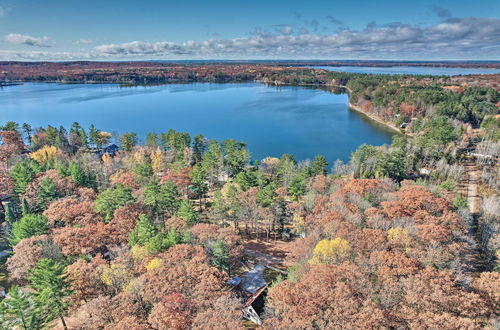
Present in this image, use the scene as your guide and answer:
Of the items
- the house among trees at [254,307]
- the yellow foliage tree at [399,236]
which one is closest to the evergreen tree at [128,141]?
the house among trees at [254,307]

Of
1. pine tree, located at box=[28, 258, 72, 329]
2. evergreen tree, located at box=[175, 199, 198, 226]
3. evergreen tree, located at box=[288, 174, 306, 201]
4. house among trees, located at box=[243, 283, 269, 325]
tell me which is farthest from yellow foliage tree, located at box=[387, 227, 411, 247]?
pine tree, located at box=[28, 258, 72, 329]

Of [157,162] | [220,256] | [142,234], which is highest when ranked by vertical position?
[157,162]

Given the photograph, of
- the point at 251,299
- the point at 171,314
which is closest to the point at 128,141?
the point at 251,299

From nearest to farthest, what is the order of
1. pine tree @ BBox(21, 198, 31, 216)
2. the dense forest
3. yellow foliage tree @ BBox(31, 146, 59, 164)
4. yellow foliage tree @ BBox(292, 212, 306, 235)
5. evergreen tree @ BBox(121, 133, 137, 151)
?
the dense forest → yellow foliage tree @ BBox(292, 212, 306, 235) → pine tree @ BBox(21, 198, 31, 216) → yellow foliage tree @ BBox(31, 146, 59, 164) → evergreen tree @ BBox(121, 133, 137, 151)

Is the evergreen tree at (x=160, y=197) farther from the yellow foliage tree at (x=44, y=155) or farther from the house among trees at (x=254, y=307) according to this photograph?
the yellow foliage tree at (x=44, y=155)

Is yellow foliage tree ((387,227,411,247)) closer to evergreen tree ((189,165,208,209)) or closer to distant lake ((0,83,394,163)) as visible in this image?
evergreen tree ((189,165,208,209))

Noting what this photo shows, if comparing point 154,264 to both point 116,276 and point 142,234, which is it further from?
point 142,234
